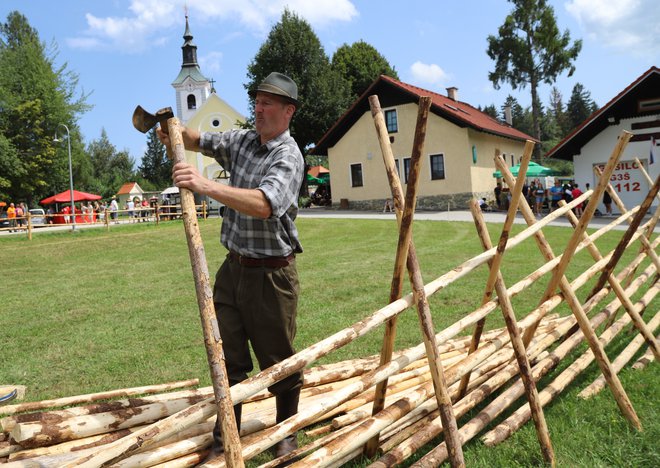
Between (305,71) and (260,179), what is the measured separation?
33442 millimetres

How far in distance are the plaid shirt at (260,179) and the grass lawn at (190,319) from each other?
168cm

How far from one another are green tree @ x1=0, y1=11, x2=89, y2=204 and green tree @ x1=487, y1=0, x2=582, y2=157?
3169 centimetres

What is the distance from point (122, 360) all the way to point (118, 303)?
3.08 meters

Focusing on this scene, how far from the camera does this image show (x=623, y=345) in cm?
523

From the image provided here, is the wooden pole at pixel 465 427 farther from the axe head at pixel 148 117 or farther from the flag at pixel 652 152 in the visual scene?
the flag at pixel 652 152

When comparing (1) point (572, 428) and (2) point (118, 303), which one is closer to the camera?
(1) point (572, 428)

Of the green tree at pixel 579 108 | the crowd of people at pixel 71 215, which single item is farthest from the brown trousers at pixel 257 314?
the green tree at pixel 579 108

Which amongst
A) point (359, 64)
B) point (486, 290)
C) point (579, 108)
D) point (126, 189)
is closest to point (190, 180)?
point (486, 290)

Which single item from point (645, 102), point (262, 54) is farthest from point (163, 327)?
point (262, 54)

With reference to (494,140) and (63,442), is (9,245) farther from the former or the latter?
(494,140)

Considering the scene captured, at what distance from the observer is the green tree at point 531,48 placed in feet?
129

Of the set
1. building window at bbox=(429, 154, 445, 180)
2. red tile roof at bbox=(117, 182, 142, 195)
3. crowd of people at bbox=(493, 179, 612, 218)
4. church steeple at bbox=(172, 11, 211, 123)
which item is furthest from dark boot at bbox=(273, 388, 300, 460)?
red tile roof at bbox=(117, 182, 142, 195)

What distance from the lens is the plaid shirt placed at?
273 cm

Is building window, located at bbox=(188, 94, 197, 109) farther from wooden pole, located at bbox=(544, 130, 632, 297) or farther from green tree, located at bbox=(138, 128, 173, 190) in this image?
wooden pole, located at bbox=(544, 130, 632, 297)
